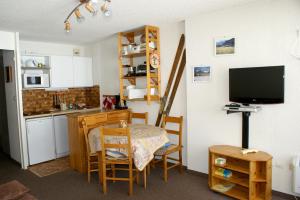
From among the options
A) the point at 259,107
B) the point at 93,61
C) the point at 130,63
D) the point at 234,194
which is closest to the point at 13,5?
the point at 130,63

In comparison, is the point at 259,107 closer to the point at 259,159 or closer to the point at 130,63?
the point at 259,159

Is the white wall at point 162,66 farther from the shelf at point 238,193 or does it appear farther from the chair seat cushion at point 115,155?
the chair seat cushion at point 115,155

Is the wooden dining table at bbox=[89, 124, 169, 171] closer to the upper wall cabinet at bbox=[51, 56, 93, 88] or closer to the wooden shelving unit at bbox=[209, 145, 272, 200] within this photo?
the wooden shelving unit at bbox=[209, 145, 272, 200]

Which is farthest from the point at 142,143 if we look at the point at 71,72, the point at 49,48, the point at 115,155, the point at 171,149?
the point at 49,48

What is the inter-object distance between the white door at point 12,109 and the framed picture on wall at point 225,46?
340cm

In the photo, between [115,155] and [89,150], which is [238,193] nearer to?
[115,155]

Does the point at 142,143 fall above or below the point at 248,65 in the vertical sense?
below

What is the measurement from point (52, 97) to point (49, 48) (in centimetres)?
108

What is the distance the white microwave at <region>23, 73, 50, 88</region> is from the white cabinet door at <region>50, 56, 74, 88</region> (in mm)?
133

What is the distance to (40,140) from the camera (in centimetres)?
442

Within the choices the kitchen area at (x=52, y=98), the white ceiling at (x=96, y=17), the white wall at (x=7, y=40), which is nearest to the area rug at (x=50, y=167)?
the kitchen area at (x=52, y=98)

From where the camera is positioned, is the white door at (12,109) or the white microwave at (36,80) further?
the white microwave at (36,80)

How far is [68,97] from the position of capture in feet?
17.7

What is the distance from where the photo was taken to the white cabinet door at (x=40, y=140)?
4.28m
